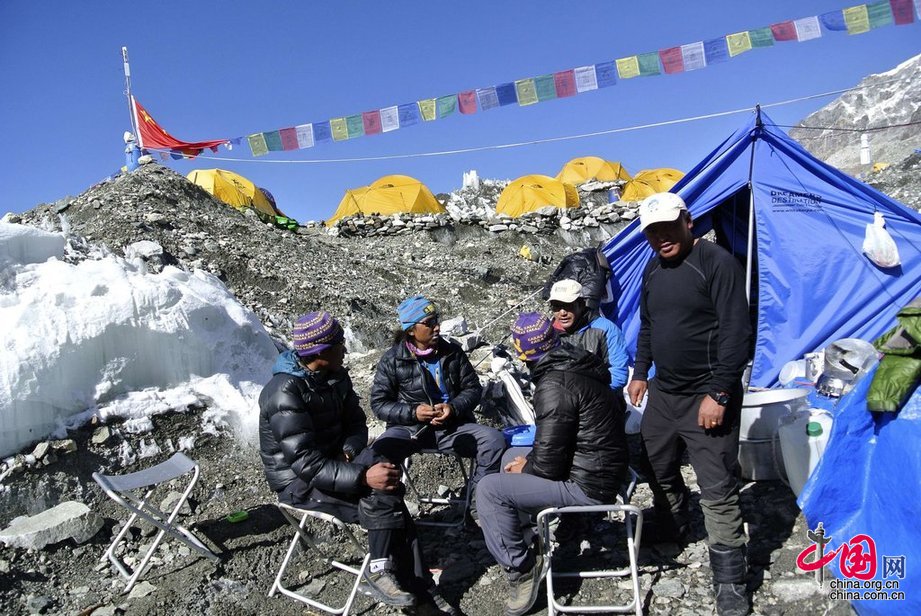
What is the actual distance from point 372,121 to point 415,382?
8786 mm

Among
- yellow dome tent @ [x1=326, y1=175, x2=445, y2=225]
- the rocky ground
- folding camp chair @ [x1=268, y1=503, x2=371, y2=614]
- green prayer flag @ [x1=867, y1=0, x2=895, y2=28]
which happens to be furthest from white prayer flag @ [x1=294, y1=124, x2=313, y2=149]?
folding camp chair @ [x1=268, y1=503, x2=371, y2=614]

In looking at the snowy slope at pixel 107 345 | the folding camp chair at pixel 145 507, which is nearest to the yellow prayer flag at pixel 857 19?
the snowy slope at pixel 107 345

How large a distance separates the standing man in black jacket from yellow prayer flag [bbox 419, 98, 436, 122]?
9.15 meters

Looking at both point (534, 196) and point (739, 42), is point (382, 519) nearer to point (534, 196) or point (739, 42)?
point (739, 42)

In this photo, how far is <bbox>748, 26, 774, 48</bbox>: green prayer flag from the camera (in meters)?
10.0

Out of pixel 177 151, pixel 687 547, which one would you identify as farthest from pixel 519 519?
pixel 177 151

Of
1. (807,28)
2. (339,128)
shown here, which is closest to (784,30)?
(807,28)

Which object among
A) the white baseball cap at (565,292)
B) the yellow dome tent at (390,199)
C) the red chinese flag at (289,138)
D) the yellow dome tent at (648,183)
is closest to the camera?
the white baseball cap at (565,292)

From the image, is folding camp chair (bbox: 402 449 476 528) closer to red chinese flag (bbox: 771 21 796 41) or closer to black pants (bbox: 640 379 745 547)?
black pants (bbox: 640 379 745 547)

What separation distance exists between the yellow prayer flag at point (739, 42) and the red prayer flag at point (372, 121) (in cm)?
612

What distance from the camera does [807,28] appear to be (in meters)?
9.95

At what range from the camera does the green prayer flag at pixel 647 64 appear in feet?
34.0

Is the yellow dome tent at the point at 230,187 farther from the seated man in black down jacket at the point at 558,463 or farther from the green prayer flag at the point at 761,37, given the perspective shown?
the seated man in black down jacket at the point at 558,463

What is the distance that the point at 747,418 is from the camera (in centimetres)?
389
